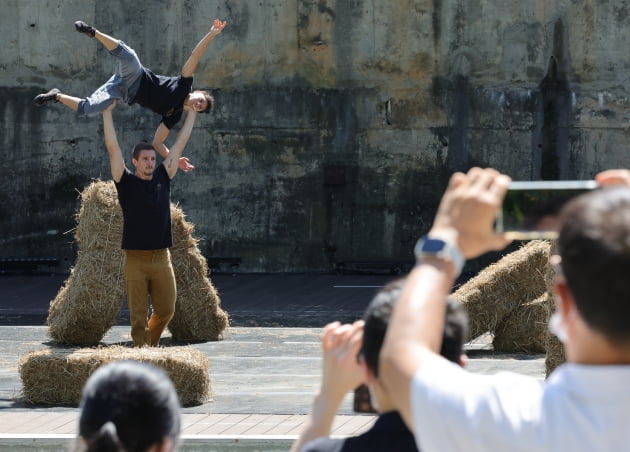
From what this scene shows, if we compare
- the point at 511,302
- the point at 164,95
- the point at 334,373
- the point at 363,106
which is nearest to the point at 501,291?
the point at 511,302

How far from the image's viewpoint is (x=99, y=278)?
12625 millimetres

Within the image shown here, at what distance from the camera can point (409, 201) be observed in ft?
73.7

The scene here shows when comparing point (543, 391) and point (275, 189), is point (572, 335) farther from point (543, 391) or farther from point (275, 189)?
point (275, 189)

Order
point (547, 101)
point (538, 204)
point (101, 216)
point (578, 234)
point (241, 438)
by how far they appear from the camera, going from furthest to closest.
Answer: point (547, 101) < point (101, 216) < point (241, 438) < point (538, 204) < point (578, 234)

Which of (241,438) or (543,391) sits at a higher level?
(543,391)

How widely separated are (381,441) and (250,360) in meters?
8.79

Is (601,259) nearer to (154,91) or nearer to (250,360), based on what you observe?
(154,91)

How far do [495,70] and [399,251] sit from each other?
3461mm

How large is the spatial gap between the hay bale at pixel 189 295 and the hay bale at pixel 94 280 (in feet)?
2.19

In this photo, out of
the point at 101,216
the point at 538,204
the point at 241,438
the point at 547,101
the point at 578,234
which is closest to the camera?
the point at 578,234

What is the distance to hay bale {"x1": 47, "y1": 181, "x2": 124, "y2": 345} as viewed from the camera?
41.1 feet

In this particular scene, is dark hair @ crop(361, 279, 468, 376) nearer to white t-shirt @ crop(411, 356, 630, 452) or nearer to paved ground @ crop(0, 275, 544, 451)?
white t-shirt @ crop(411, 356, 630, 452)

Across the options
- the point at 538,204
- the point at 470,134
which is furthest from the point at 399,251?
the point at 538,204

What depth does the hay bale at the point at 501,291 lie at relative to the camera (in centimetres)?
1203
